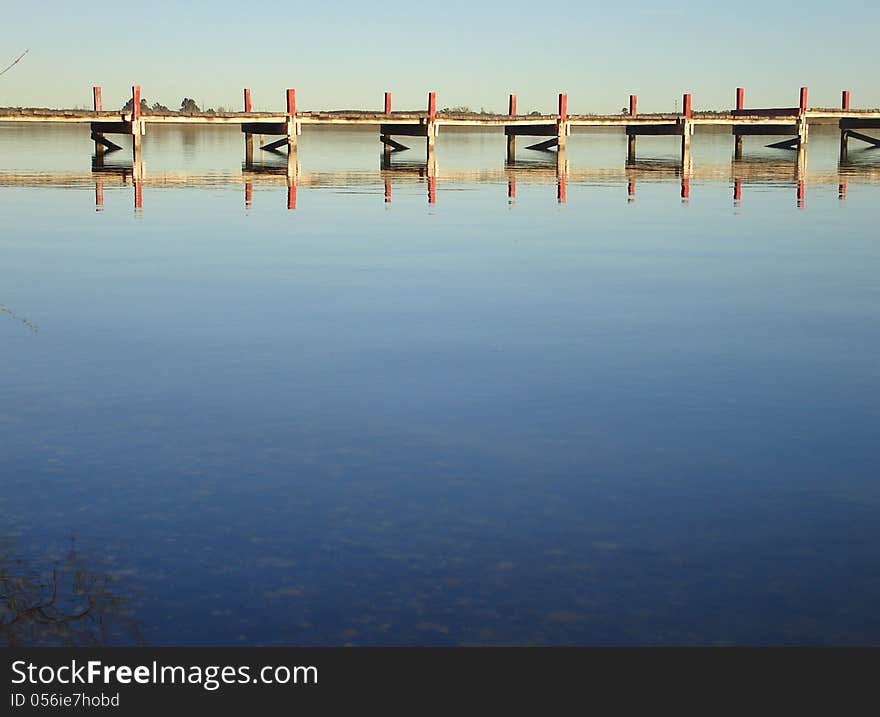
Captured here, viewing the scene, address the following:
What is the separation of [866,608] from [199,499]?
147 inches

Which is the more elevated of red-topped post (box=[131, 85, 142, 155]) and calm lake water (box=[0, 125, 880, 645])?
red-topped post (box=[131, 85, 142, 155])

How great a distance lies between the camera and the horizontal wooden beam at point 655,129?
218 feet

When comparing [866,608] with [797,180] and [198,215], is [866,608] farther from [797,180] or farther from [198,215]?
[797,180]

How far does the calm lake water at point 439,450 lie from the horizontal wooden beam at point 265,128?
1651 inches

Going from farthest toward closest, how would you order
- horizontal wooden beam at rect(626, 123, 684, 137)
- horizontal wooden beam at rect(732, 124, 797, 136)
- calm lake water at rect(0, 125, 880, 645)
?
horizontal wooden beam at rect(732, 124, 797, 136) → horizontal wooden beam at rect(626, 123, 684, 137) → calm lake water at rect(0, 125, 880, 645)

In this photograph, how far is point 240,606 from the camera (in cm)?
555

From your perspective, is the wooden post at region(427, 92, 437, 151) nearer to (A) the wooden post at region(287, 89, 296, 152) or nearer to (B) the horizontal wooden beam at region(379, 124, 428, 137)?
(B) the horizontal wooden beam at region(379, 124, 428, 137)

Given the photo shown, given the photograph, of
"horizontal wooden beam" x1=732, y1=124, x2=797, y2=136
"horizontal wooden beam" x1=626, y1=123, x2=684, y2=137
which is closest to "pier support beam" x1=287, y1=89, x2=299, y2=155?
Answer: "horizontal wooden beam" x1=626, y1=123, x2=684, y2=137

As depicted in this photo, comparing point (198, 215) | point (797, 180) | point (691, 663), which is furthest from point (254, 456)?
point (797, 180)

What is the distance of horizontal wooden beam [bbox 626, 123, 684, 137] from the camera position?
66.6 metres

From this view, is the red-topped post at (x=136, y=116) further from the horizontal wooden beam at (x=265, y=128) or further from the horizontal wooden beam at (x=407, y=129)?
the horizontal wooden beam at (x=407, y=129)

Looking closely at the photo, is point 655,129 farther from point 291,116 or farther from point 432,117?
point 291,116

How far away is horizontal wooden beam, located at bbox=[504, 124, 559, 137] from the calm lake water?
48.3 m

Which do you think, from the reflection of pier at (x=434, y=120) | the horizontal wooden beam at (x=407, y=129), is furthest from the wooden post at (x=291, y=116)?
the horizontal wooden beam at (x=407, y=129)
